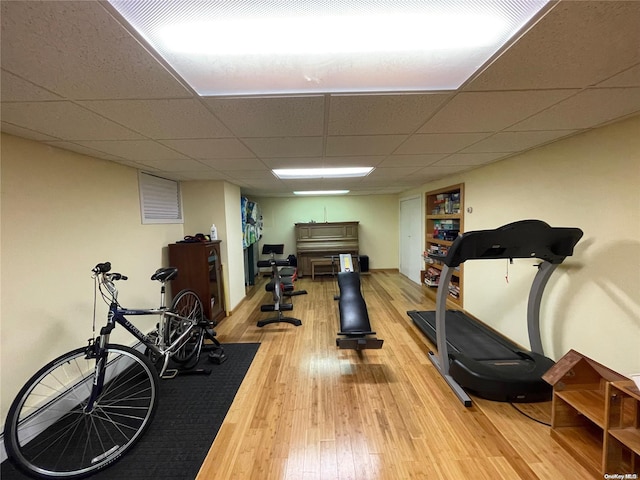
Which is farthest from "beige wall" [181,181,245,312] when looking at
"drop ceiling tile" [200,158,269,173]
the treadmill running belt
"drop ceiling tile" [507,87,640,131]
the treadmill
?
"drop ceiling tile" [507,87,640,131]

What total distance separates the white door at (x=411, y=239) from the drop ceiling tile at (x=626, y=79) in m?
4.31

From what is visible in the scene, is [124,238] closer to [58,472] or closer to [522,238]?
[58,472]

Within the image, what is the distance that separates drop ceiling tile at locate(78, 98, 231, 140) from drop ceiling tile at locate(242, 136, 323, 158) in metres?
0.29

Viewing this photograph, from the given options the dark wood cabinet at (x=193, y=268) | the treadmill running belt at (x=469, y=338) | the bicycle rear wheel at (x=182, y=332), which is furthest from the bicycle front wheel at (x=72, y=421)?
the treadmill running belt at (x=469, y=338)

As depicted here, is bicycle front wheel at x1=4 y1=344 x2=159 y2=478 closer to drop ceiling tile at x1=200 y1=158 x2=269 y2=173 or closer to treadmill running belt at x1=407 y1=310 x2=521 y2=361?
drop ceiling tile at x1=200 y1=158 x2=269 y2=173

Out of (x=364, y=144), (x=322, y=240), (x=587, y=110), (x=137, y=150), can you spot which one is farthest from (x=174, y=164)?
(x=322, y=240)

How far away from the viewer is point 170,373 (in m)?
2.49

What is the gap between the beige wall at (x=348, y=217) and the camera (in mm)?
6922

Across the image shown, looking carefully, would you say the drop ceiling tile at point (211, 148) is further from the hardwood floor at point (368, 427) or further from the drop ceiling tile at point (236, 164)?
the hardwood floor at point (368, 427)

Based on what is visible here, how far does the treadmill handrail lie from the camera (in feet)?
6.36

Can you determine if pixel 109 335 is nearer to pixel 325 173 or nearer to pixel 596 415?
pixel 325 173

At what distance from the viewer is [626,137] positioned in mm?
1751

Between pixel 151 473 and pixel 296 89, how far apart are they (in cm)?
242

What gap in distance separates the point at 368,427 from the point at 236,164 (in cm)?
281
